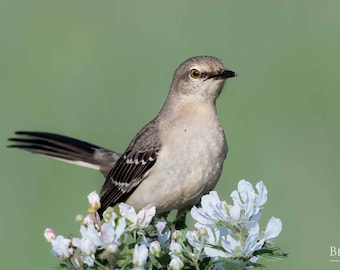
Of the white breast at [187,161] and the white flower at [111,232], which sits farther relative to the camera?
the white breast at [187,161]

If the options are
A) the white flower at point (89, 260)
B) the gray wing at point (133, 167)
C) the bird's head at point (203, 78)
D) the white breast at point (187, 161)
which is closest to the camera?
the white flower at point (89, 260)

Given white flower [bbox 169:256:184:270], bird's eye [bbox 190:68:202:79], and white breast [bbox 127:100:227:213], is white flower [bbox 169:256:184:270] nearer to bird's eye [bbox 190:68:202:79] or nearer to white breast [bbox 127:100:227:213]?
white breast [bbox 127:100:227:213]

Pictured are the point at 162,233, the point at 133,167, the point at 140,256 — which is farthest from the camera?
the point at 133,167

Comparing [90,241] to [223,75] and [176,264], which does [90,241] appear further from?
[223,75]

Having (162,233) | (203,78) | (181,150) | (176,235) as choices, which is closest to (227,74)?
(203,78)

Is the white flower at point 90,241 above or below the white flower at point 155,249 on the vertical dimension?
below

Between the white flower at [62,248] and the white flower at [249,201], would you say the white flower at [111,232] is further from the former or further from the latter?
the white flower at [249,201]

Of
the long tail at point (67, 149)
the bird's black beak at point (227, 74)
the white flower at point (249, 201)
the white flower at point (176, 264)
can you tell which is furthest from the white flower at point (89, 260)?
the long tail at point (67, 149)
